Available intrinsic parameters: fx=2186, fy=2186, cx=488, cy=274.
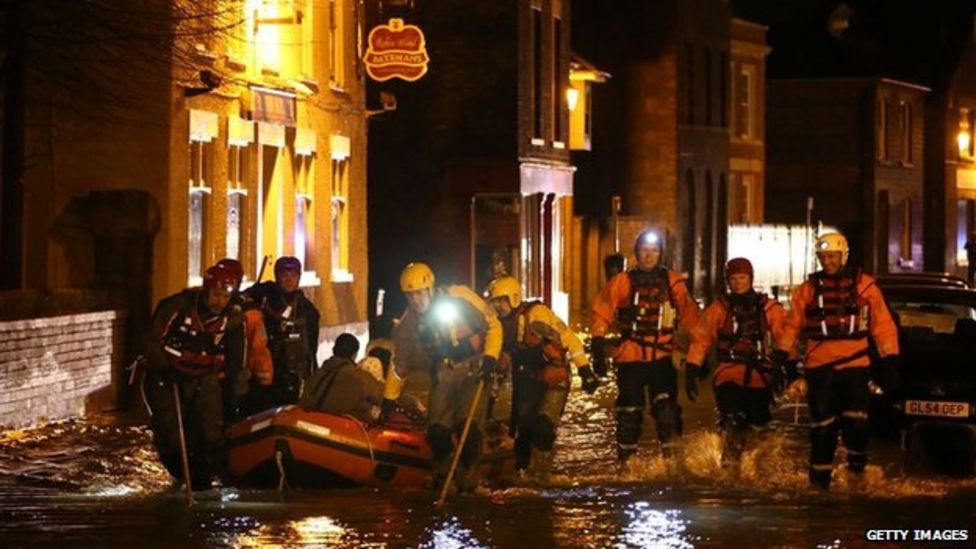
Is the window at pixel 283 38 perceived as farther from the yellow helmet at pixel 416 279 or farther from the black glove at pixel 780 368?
the black glove at pixel 780 368

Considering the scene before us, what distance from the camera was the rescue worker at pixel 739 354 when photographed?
17.4 metres

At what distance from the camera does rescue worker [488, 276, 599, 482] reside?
17.5 meters

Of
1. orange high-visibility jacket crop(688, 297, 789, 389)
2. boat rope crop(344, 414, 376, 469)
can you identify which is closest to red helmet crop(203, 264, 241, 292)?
boat rope crop(344, 414, 376, 469)

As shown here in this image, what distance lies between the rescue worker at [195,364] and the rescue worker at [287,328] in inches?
102

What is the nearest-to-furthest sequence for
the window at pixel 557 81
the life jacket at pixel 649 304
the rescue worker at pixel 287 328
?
the life jacket at pixel 649 304 < the rescue worker at pixel 287 328 < the window at pixel 557 81

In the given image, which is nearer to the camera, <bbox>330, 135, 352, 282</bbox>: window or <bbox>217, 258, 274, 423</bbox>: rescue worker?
<bbox>217, 258, 274, 423</bbox>: rescue worker

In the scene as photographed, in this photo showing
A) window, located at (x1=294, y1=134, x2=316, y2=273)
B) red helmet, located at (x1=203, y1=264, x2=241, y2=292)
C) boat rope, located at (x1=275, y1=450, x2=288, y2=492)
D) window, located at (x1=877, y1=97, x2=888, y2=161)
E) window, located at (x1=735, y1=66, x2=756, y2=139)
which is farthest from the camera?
window, located at (x1=877, y1=97, x2=888, y2=161)

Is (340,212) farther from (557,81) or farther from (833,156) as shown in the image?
(833,156)

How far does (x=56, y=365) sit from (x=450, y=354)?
24.5ft

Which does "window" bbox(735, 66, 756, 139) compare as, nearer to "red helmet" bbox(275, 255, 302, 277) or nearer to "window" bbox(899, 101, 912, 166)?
"window" bbox(899, 101, 912, 166)

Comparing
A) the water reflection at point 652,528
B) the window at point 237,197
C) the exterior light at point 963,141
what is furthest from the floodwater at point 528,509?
the exterior light at point 963,141

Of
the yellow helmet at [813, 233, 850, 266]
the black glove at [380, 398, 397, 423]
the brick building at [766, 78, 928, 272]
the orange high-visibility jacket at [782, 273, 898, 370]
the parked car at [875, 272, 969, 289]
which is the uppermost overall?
the brick building at [766, 78, 928, 272]

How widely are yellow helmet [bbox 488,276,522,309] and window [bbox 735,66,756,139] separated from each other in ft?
141

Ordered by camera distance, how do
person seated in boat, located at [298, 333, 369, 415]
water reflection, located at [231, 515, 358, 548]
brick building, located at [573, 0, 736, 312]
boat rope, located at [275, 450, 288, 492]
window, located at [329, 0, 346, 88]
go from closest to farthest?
water reflection, located at [231, 515, 358, 548], boat rope, located at [275, 450, 288, 492], person seated in boat, located at [298, 333, 369, 415], window, located at [329, 0, 346, 88], brick building, located at [573, 0, 736, 312]
